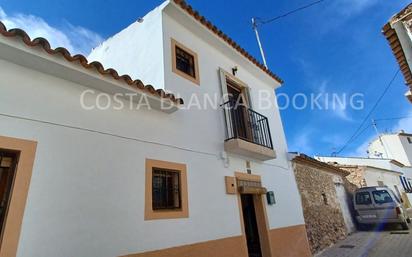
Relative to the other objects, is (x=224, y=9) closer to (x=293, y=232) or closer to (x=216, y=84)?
(x=216, y=84)

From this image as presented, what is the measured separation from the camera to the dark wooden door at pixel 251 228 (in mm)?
6270

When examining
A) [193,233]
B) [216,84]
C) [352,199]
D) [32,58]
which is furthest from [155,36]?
[352,199]

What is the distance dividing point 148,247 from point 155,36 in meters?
4.59

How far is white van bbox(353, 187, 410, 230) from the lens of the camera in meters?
11.1

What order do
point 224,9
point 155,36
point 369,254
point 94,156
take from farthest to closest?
point 224,9, point 369,254, point 155,36, point 94,156

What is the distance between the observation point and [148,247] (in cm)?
349

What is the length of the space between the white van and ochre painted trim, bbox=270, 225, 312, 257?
6.74 metres

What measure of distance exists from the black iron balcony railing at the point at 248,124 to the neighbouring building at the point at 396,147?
3076 centimetres

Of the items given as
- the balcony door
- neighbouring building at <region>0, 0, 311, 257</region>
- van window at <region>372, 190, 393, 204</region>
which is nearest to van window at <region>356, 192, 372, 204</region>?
van window at <region>372, 190, 393, 204</region>

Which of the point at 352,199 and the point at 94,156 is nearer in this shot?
the point at 94,156

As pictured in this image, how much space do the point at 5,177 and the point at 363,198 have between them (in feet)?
48.2

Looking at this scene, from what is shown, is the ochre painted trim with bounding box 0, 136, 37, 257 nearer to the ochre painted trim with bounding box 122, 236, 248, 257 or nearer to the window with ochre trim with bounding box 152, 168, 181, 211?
the ochre painted trim with bounding box 122, 236, 248, 257

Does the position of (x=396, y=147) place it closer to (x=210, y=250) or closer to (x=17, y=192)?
(x=210, y=250)

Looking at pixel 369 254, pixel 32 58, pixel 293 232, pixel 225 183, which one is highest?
pixel 32 58
